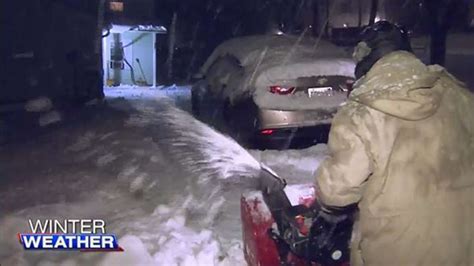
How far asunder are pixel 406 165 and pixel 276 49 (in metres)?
6.82

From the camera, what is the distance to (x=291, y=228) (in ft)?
8.85

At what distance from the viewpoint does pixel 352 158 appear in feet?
6.51

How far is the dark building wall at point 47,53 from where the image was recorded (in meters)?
15.1

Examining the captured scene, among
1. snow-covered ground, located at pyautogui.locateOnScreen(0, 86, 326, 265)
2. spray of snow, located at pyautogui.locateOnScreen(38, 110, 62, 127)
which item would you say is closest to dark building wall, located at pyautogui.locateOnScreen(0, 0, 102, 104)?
spray of snow, located at pyautogui.locateOnScreen(38, 110, 62, 127)

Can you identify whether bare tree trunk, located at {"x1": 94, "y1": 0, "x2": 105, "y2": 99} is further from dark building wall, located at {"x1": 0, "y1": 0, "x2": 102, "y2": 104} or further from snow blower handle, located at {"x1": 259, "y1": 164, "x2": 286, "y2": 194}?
snow blower handle, located at {"x1": 259, "y1": 164, "x2": 286, "y2": 194}

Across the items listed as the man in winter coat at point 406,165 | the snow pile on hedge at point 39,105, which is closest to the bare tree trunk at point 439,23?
the snow pile on hedge at point 39,105

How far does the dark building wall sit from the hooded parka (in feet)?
45.8

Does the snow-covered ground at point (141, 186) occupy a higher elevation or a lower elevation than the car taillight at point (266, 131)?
lower

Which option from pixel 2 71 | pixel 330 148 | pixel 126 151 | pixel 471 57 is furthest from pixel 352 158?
pixel 471 57

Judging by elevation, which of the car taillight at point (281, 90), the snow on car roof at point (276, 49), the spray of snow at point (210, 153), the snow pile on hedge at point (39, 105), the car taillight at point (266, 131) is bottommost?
the snow pile on hedge at point (39, 105)

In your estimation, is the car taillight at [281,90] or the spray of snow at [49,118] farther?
the spray of snow at [49,118]

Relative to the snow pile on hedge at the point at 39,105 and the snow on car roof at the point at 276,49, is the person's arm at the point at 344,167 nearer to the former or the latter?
the snow on car roof at the point at 276,49

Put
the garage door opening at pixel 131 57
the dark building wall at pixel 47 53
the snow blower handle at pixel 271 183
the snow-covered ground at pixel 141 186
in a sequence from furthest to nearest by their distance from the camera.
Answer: the garage door opening at pixel 131 57
the dark building wall at pixel 47 53
the snow-covered ground at pixel 141 186
the snow blower handle at pixel 271 183

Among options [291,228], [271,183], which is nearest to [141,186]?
[271,183]
